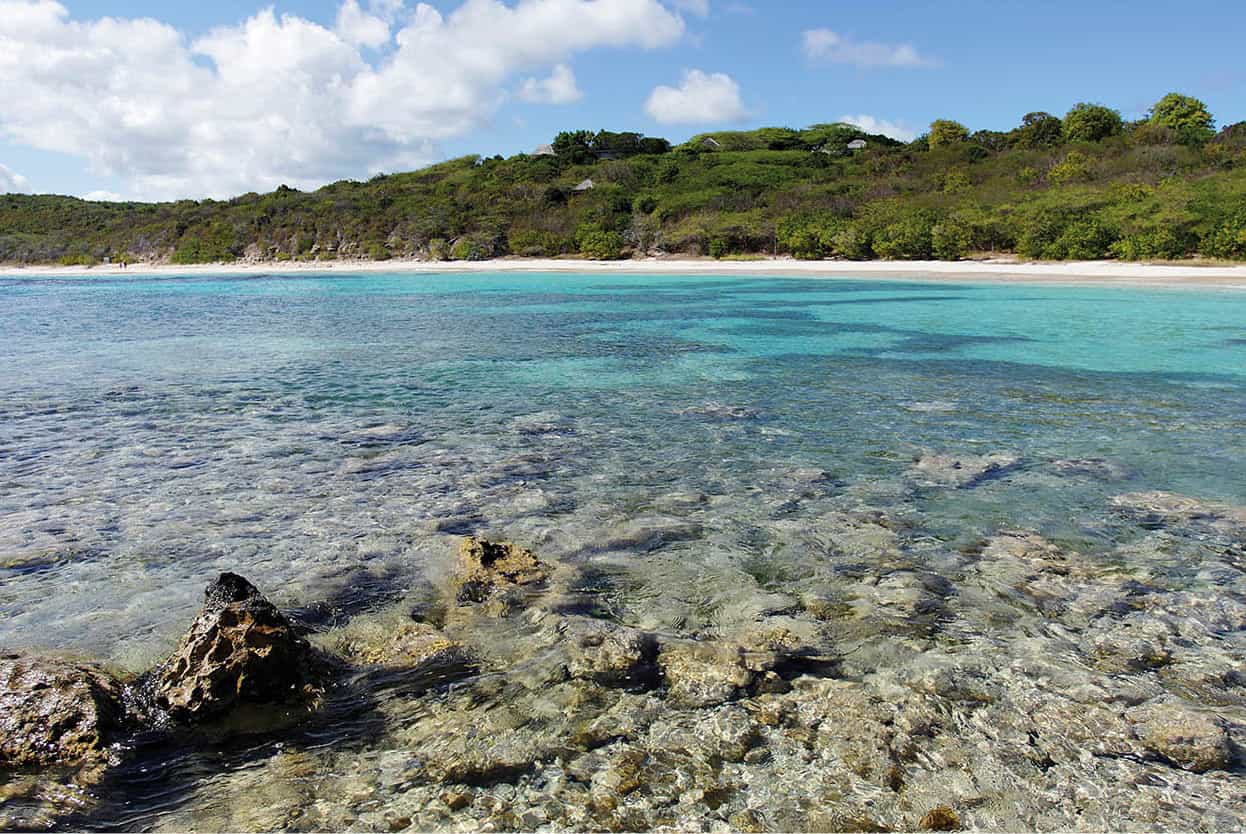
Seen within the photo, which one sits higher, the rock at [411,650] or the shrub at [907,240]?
the shrub at [907,240]

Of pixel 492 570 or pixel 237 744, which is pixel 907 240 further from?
pixel 237 744

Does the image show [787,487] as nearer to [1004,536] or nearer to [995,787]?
[1004,536]

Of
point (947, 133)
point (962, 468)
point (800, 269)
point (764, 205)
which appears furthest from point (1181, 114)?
point (962, 468)

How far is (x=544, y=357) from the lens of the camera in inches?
565

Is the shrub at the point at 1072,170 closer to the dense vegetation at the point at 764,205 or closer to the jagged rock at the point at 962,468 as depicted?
the dense vegetation at the point at 764,205

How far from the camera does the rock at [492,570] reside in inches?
175

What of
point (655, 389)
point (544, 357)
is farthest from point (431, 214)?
point (655, 389)

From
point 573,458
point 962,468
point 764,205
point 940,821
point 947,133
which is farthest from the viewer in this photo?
point 947,133

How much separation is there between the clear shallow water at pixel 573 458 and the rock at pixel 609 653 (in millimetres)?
254

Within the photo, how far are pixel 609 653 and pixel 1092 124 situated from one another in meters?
70.9

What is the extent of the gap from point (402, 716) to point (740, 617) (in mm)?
1817

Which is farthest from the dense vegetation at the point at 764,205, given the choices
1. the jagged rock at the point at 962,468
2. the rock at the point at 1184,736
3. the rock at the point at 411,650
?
the rock at the point at 411,650

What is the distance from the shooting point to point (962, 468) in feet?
22.1

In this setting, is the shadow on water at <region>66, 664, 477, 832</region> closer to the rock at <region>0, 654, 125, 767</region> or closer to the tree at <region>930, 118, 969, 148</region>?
the rock at <region>0, 654, 125, 767</region>
